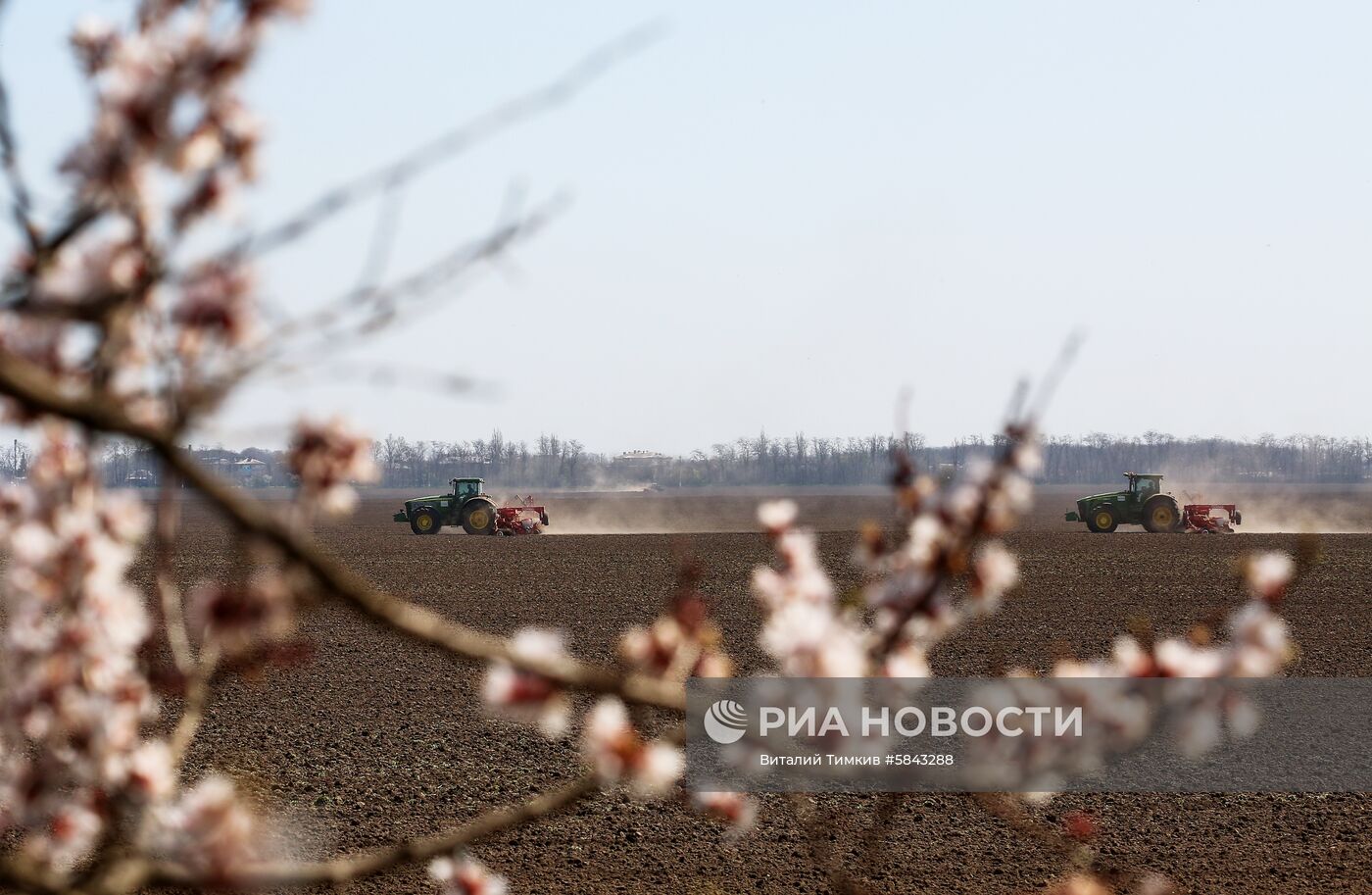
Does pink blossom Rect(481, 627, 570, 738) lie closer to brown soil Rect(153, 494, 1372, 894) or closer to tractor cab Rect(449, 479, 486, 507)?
brown soil Rect(153, 494, 1372, 894)

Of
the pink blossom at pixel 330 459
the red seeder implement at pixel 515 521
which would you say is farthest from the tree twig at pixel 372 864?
the red seeder implement at pixel 515 521

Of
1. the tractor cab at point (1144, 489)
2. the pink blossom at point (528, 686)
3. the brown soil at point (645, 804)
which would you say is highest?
the pink blossom at point (528, 686)

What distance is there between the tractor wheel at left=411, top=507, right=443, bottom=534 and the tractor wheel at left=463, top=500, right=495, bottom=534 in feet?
4.75

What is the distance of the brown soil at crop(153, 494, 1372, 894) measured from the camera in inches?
354

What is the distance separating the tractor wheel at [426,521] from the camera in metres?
47.7

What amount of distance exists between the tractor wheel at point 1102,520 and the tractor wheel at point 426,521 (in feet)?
78.9

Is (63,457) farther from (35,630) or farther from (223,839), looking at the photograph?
(223,839)

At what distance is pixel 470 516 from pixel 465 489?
2.92 meters

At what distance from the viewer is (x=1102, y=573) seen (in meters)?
30.1

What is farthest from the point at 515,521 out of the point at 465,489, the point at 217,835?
the point at 217,835

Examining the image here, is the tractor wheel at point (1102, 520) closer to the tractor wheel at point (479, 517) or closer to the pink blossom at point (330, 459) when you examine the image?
the tractor wheel at point (479, 517)

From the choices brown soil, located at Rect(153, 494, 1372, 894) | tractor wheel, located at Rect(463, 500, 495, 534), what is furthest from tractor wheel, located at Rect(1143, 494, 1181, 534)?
tractor wheel, located at Rect(463, 500, 495, 534)

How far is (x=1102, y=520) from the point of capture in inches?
1775

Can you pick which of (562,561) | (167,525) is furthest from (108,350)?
(562,561)
